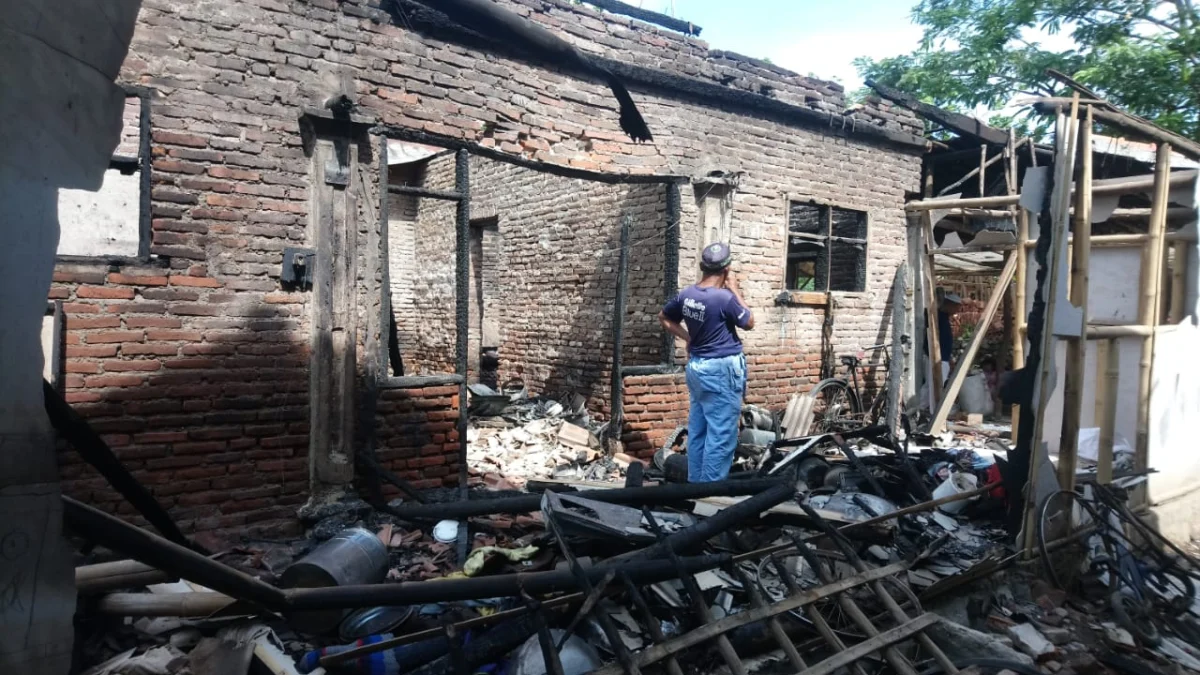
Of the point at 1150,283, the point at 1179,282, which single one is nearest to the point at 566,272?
the point at 1150,283

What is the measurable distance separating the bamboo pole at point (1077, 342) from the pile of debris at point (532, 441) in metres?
3.53

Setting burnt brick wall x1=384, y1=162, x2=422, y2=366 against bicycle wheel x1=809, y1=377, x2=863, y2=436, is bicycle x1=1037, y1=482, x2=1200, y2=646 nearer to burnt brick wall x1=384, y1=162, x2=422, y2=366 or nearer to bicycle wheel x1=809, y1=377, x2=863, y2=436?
bicycle wheel x1=809, y1=377, x2=863, y2=436

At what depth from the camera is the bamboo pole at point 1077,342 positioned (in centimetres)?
402

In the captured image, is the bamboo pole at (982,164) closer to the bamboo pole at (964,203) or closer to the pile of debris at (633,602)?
the bamboo pole at (964,203)

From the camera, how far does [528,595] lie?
271 centimetres

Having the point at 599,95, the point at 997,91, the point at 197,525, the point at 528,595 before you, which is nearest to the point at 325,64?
the point at 599,95

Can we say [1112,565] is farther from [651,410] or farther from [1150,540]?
[651,410]

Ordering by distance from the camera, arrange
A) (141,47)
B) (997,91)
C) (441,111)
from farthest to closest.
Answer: (997,91) < (441,111) < (141,47)

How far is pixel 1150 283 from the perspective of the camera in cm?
463

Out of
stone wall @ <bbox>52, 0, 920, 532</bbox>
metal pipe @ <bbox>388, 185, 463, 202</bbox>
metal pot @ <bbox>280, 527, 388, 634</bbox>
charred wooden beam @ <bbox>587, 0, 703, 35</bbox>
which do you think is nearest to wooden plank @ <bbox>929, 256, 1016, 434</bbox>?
stone wall @ <bbox>52, 0, 920, 532</bbox>

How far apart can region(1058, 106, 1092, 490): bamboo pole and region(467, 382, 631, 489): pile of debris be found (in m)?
3.53

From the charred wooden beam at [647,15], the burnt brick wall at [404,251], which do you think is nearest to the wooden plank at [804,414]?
the charred wooden beam at [647,15]

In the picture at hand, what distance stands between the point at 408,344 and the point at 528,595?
9864mm

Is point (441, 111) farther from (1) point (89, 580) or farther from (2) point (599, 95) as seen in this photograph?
(1) point (89, 580)
